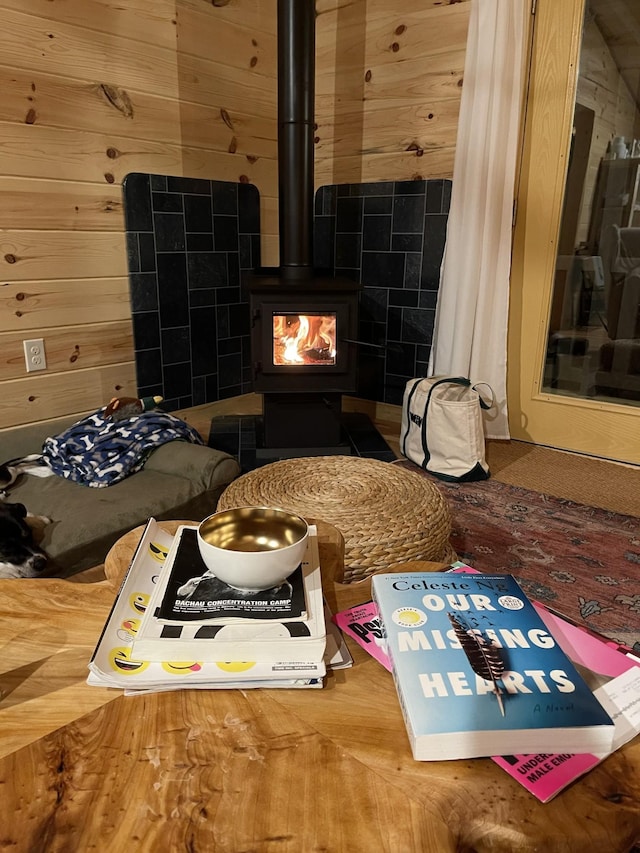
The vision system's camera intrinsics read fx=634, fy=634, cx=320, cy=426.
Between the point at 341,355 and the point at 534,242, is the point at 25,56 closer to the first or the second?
the point at 341,355

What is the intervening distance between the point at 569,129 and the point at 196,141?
1.66 metres

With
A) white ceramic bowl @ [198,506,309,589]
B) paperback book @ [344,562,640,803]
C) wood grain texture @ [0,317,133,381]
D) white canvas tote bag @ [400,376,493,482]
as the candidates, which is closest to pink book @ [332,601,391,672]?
paperback book @ [344,562,640,803]

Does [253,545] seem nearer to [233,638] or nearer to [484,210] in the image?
[233,638]

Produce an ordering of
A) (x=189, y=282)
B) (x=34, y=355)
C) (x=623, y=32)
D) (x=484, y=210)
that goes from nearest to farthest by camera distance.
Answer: (x=34, y=355)
(x=623, y=32)
(x=484, y=210)
(x=189, y=282)

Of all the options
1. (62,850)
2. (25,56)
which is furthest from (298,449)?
(62,850)

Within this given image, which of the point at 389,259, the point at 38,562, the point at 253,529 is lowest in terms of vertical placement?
the point at 38,562

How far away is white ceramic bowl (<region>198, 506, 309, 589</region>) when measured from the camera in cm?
79

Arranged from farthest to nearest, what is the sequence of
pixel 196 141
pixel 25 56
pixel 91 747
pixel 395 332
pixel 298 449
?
1. pixel 395 332
2. pixel 196 141
3. pixel 298 449
4. pixel 25 56
5. pixel 91 747

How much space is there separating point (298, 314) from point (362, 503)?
121cm

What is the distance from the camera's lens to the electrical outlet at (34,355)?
2.43 meters

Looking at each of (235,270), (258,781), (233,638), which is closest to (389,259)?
(235,270)

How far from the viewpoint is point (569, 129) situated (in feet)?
9.04

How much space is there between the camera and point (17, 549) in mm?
1647

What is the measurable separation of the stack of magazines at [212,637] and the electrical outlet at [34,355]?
6.13ft
